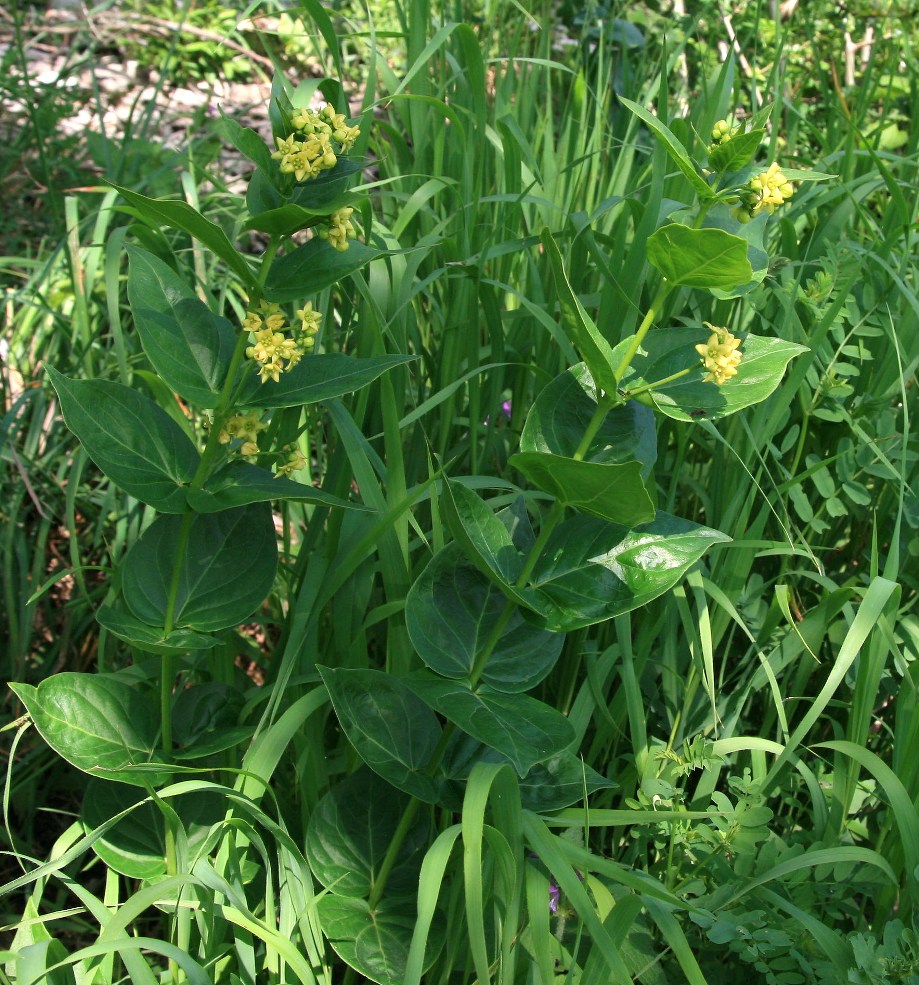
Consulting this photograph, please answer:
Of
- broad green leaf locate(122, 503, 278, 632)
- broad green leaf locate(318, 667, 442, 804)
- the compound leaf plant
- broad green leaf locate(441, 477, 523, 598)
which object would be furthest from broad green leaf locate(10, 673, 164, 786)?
broad green leaf locate(441, 477, 523, 598)

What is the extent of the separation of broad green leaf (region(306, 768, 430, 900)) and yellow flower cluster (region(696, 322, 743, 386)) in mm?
645

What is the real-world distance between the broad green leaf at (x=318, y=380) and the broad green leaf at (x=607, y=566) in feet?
0.88

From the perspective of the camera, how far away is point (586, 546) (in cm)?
106

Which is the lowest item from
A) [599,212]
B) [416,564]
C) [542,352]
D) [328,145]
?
[416,564]

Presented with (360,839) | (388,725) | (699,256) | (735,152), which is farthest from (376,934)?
(735,152)

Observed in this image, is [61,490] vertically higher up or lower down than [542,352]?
lower down

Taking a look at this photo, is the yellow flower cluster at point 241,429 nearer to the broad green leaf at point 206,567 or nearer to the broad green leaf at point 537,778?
the broad green leaf at point 206,567

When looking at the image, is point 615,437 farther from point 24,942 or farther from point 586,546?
point 24,942

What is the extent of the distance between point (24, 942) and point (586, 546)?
0.78m

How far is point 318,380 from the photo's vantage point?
108 cm

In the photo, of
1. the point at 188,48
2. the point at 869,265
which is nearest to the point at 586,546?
the point at 869,265

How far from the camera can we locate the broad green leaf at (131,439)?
3.50 feet

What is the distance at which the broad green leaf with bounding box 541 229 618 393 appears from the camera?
0.91m

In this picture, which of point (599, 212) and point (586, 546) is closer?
point (586, 546)
